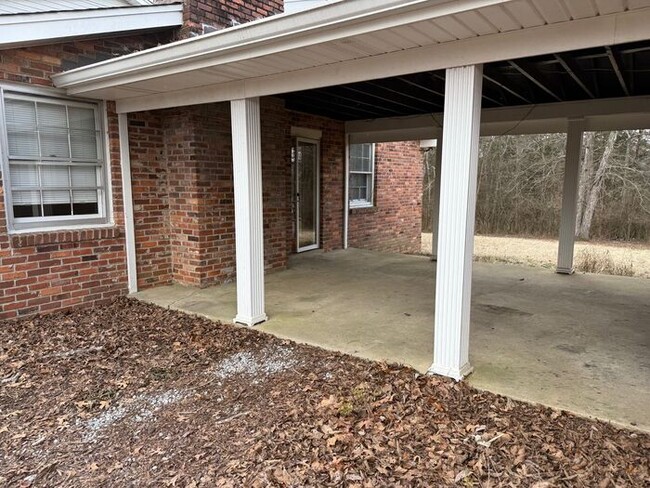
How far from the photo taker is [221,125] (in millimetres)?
6141

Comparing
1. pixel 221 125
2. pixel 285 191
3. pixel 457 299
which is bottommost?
pixel 457 299

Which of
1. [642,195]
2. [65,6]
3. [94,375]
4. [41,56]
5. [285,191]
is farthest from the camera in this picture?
[642,195]

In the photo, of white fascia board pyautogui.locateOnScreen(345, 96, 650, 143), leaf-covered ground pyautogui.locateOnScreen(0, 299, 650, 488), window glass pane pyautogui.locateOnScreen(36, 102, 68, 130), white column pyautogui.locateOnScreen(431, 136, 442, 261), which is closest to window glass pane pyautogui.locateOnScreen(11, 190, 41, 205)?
window glass pane pyautogui.locateOnScreen(36, 102, 68, 130)

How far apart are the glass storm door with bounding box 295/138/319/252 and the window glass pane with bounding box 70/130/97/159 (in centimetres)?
378

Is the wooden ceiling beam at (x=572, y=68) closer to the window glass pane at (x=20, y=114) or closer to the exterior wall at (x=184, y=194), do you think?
the exterior wall at (x=184, y=194)

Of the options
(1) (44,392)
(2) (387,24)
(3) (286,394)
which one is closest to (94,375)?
(1) (44,392)

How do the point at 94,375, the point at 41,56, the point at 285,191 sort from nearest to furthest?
1. the point at 94,375
2. the point at 41,56
3. the point at 285,191

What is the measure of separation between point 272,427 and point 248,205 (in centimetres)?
226

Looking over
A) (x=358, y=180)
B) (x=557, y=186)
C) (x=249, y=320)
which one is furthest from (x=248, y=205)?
(x=557, y=186)

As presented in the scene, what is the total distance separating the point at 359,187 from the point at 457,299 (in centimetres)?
720

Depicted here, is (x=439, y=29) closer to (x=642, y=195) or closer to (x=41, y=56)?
(x=41, y=56)

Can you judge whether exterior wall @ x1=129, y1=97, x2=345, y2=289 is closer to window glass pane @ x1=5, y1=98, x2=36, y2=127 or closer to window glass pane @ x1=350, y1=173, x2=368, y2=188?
window glass pane @ x1=5, y1=98, x2=36, y2=127

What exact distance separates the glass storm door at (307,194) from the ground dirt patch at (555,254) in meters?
A: 3.61

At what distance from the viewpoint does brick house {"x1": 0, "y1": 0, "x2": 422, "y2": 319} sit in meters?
4.69
